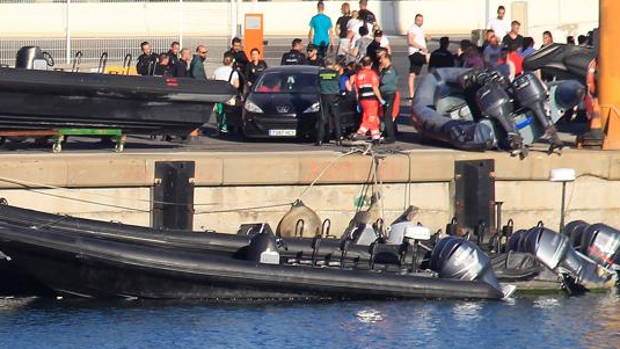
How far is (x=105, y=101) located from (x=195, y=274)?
4.19m

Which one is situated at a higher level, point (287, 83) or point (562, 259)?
point (287, 83)

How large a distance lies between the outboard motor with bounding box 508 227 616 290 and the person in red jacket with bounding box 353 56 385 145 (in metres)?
4.08

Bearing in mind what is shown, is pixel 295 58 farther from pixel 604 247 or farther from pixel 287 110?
pixel 604 247

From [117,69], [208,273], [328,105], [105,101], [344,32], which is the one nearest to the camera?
[208,273]

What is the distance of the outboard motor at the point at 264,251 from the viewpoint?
20844 millimetres

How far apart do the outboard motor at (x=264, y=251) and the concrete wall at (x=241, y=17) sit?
1569 centimetres

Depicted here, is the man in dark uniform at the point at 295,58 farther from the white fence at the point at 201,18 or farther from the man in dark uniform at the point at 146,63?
the white fence at the point at 201,18

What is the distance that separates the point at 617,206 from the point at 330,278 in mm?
5093

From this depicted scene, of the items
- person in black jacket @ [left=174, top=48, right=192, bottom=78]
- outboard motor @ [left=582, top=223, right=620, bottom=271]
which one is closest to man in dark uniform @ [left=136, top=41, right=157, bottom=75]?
person in black jacket @ [left=174, top=48, right=192, bottom=78]

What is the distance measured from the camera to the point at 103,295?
A: 821 inches

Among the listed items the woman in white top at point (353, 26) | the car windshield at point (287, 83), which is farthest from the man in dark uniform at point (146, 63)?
the woman in white top at point (353, 26)

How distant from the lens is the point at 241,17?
123 feet

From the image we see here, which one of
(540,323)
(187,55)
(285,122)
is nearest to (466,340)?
(540,323)

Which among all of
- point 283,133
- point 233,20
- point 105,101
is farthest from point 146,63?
point 233,20
